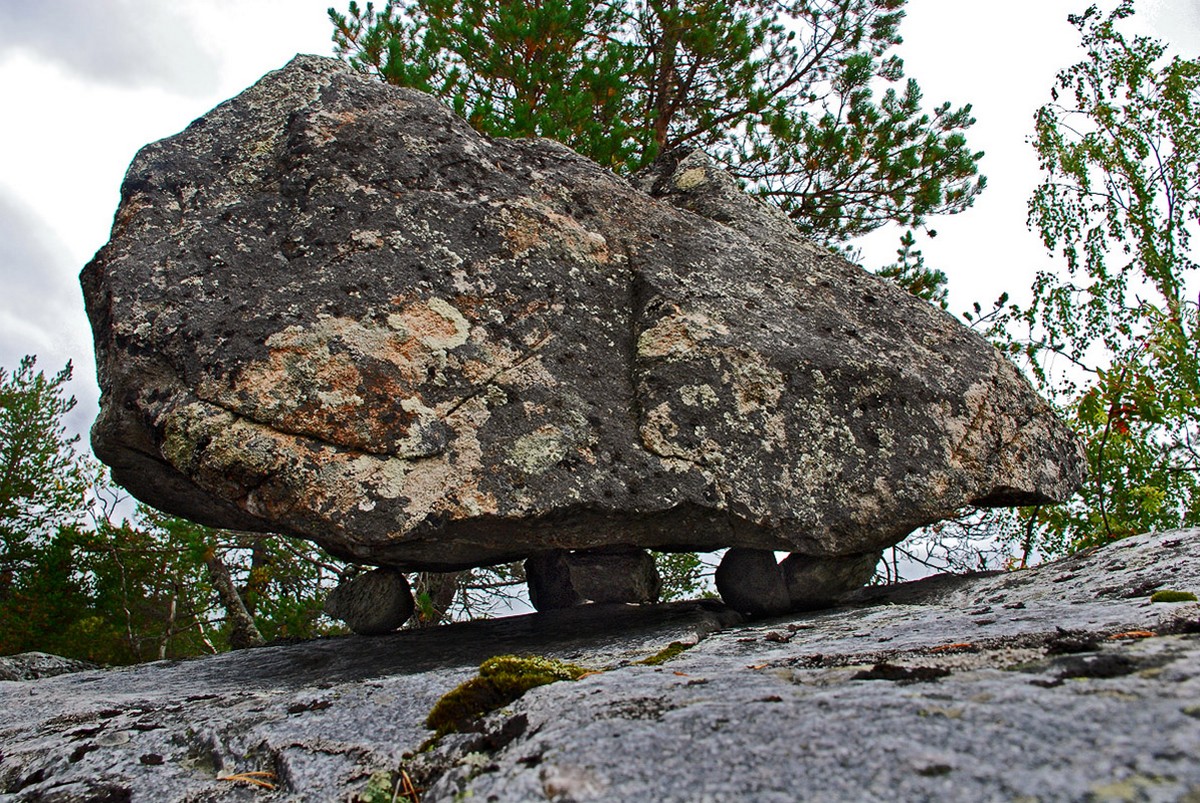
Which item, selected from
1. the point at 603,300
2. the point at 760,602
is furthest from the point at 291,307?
the point at 760,602

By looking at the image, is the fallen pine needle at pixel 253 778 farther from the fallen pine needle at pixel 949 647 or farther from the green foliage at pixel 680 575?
the green foliage at pixel 680 575

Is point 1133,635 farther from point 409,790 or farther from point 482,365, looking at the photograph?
point 482,365

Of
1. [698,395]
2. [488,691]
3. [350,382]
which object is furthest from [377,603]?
[488,691]

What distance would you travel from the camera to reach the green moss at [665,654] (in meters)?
2.82

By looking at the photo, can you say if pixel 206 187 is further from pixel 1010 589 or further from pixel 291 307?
pixel 1010 589

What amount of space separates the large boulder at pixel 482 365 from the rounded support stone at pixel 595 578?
84 centimetres

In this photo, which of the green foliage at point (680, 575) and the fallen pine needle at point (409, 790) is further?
the green foliage at point (680, 575)

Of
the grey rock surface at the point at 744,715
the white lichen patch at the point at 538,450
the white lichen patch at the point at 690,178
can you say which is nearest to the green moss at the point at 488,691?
the grey rock surface at the point at 744,715

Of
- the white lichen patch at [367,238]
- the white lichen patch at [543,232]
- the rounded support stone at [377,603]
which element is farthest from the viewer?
the rounded support stone at [377,603]

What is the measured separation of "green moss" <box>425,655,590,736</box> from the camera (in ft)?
7.56

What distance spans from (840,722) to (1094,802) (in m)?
0.49

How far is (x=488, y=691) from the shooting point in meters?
2.35

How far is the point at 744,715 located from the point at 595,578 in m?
3.16

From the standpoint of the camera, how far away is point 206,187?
14.4 ft
